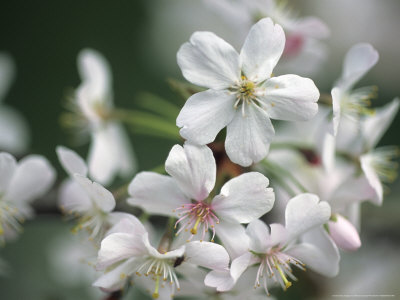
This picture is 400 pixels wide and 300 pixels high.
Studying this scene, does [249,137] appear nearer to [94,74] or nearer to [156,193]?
[156,193]

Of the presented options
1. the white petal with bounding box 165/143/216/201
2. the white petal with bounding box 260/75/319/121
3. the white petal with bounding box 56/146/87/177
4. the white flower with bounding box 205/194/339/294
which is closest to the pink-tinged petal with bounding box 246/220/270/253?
the white flower with bounding box 205/194/339/294

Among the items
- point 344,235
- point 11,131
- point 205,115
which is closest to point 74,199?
point 205,115

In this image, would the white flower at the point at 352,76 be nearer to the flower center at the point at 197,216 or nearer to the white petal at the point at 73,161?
the flower center at the point at 197,216

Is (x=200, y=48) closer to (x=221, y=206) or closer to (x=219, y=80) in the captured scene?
(x=219, y=80)

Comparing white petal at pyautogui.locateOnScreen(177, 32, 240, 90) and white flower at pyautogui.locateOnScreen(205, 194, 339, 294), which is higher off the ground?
white petal at pyautogui.locateOnScreen(177, 32, 240, 90)

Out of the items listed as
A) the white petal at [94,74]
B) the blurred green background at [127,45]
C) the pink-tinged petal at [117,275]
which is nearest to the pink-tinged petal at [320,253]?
the pink-tinged petal at [117,275]

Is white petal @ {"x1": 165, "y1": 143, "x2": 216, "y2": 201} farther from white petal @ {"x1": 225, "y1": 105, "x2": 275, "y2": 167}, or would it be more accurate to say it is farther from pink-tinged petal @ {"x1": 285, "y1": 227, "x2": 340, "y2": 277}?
pink-tinged petal @ {"x1": 285, "y1": 227, "x2": 340, "y2": 277}
